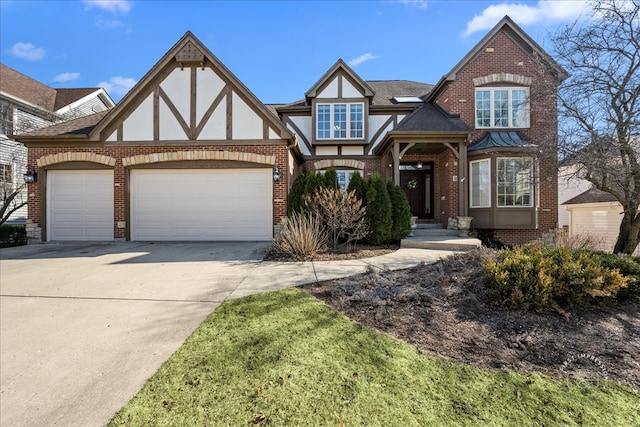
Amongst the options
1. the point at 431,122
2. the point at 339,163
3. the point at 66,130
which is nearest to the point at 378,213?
the point at 431,122

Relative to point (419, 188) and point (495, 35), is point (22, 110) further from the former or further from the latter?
point (495, 35)

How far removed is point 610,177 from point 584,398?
24.0 ft

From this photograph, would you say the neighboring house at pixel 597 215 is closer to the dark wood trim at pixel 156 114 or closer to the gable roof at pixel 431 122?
the gable roof at pixel 431 122

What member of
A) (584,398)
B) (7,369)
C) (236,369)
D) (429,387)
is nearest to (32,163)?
(7,369)

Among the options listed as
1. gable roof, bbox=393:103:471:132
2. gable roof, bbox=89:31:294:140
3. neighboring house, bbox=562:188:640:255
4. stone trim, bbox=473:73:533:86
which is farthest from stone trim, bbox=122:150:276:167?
A: neighboring house, bbox=562:188:640:255

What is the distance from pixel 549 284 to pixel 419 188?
1069cm

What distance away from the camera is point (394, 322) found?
3359mm

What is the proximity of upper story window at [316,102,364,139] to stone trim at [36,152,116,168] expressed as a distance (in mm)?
7967

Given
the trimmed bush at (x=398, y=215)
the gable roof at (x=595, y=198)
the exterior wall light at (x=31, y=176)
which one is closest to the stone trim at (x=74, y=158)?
the exterior wall light at (x=31, y=176)

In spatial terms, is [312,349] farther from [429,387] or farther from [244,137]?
[244,137]

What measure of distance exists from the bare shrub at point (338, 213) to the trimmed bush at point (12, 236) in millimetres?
10276

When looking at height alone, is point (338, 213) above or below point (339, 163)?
below

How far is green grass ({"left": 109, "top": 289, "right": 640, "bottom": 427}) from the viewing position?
203 cm

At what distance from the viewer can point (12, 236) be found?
10.7m
